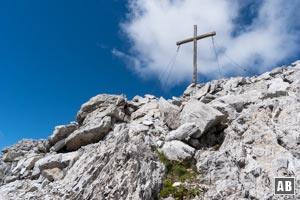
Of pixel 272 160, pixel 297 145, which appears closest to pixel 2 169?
pixel 272 160

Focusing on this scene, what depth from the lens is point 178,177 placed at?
14969 mm

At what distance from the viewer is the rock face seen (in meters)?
13.8

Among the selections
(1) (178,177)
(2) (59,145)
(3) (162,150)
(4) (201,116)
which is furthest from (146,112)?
(1) (178,177)

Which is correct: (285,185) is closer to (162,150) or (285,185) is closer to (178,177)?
(178,177)

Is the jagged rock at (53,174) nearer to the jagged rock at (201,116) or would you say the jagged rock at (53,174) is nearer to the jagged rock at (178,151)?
the jagged rock at (178,151)

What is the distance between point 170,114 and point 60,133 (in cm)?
779

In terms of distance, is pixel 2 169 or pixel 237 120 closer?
pixel 237 120

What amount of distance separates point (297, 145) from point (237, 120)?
3.95 metres

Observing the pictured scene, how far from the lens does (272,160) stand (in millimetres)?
14109

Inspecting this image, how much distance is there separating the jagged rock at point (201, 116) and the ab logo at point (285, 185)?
17.5 feet

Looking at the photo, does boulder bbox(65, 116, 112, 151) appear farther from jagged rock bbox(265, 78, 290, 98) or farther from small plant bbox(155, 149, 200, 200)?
jagged rock bbox(265, 78, 290, 98)

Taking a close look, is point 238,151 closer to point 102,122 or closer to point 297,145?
point 297,145

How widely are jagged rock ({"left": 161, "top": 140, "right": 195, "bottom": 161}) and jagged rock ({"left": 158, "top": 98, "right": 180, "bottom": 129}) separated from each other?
8.68ft

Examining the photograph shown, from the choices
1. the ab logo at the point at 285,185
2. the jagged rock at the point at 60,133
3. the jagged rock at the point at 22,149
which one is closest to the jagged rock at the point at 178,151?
the ab logo at the point at 285,185
